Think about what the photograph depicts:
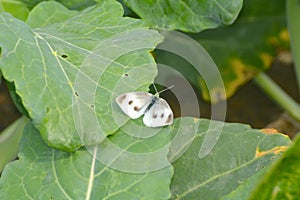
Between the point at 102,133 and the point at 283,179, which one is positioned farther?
the point at 102,133

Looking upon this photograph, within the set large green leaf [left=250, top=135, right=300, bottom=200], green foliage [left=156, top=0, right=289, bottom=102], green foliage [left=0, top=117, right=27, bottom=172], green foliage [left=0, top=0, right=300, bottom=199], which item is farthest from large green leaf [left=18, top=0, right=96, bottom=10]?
large green leaf [left=250, top=135, right=300, bottom=200]

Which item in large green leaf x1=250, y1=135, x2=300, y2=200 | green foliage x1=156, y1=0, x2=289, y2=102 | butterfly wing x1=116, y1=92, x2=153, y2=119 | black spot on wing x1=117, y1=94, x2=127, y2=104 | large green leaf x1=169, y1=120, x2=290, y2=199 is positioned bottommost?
green foliage x1=156, y1=0, x2=289, y2=102

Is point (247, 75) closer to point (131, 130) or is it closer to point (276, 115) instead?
point (276, 115)

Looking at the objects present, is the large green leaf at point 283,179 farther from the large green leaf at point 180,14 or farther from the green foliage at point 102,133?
the large green leaf at point 180,14

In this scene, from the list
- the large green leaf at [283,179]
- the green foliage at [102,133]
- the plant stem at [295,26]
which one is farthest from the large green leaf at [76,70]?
the plant stem at [295,26]

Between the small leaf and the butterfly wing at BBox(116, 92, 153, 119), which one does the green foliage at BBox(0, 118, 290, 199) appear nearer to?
the butterfly wing at BBox(116, 92, 153, 119)

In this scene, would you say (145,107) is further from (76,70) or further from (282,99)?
(282,99)

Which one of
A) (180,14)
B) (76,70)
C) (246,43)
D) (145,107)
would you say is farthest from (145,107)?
(246,43)
